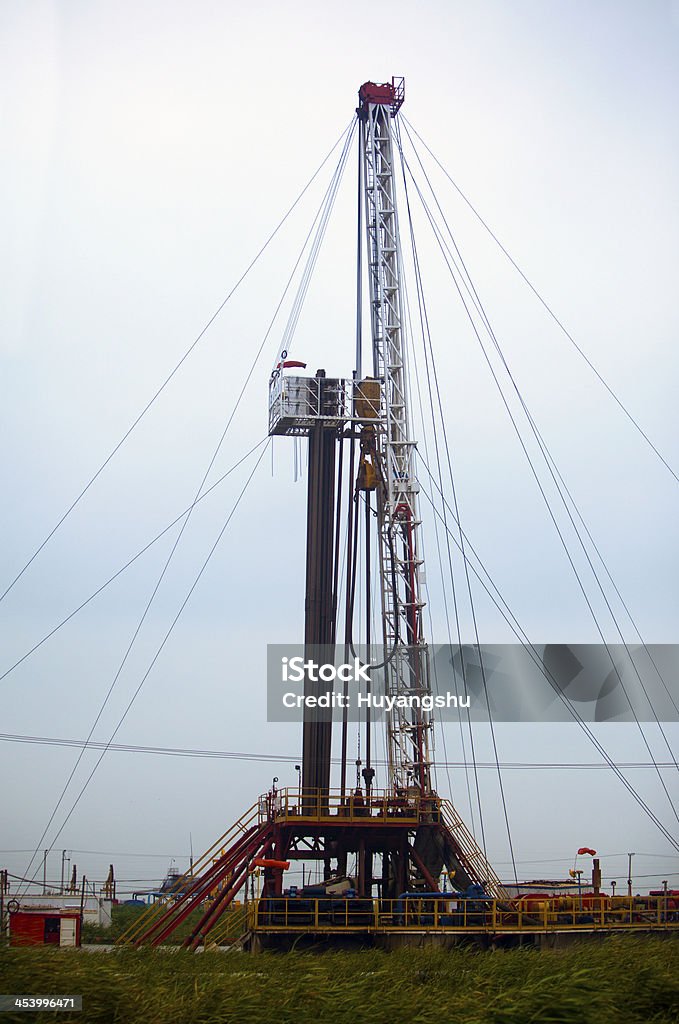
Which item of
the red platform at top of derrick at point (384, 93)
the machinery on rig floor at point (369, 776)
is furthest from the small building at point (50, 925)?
the red platform at top of derrick at point (384, 93)

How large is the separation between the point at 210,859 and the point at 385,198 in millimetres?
25360

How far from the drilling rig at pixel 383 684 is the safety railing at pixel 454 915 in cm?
9

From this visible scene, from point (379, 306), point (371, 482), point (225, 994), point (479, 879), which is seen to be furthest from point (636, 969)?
point (379, 306)

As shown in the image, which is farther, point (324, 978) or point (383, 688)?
point (383, 688)

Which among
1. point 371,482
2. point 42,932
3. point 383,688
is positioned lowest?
point 42,932

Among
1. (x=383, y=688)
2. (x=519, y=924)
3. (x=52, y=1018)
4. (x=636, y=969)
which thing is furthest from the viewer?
(x=383, y=688)

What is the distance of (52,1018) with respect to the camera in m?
17.6

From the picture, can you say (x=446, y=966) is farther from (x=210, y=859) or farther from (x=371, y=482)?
(x=371, y=482)

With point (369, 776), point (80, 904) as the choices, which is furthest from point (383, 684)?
point (80, 904)

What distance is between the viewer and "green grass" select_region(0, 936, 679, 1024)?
19.0 metres

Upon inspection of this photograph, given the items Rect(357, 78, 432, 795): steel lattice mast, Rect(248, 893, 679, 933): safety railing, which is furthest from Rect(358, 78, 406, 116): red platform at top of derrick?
Rect(248, 893, 679, 933): safety railing

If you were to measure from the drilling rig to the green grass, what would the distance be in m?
7.03

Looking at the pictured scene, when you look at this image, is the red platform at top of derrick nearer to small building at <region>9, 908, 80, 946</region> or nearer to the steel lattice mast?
the steel lattice mast

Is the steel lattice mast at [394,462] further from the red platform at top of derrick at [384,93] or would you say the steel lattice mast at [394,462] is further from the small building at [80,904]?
the small building at [80,904]
